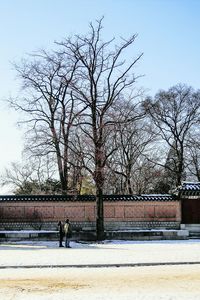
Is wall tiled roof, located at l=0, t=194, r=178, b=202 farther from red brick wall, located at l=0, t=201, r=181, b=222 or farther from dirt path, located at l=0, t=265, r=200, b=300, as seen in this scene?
dirt path, located at l=0, t=265, r=200, b=300

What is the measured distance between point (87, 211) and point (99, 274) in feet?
57.6

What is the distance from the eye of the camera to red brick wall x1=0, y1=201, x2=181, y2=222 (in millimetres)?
→ 32625

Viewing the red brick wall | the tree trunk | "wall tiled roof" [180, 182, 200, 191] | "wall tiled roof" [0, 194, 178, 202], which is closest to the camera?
the tree trunk

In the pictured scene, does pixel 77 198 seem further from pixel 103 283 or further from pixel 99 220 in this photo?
pixel 103 283

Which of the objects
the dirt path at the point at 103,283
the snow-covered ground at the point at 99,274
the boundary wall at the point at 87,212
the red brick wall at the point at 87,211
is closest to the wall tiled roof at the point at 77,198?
the boundary wall at the point at 87,212

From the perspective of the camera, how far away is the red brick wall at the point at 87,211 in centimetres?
3262

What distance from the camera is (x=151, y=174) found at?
162 ft

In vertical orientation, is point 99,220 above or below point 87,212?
below

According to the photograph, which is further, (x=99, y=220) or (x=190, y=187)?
(x=190, y=187)

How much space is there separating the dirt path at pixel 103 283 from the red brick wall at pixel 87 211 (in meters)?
15.8

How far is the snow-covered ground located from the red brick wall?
8.15 m

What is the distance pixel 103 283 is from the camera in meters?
13.5

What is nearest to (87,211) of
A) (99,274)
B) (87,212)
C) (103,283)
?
(87,212)

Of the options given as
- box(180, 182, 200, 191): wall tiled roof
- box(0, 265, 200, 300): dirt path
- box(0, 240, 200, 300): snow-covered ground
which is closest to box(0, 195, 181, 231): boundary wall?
box(180, 182, 200, 191): wall tiled roof
